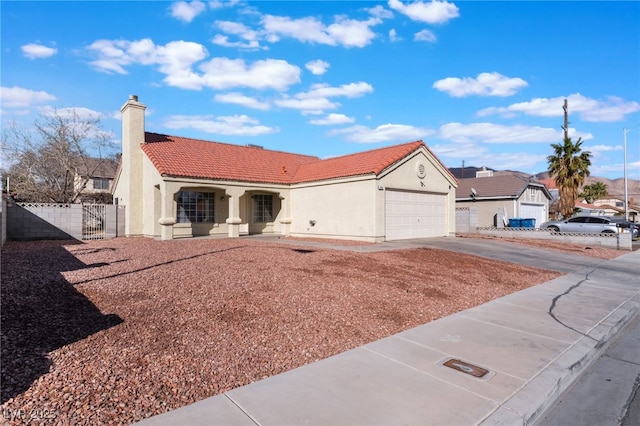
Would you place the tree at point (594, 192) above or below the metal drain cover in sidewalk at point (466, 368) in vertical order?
above

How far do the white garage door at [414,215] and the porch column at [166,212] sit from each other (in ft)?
34.6

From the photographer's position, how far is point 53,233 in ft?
57.9

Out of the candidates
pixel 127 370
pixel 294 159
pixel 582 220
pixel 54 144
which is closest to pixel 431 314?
pixel 127 370

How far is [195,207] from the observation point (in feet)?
67.0

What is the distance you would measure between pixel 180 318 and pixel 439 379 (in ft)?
12.7

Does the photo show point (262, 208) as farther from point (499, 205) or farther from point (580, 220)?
point (580, 220)

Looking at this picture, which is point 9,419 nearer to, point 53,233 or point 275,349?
point 275,349

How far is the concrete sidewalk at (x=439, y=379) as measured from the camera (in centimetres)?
346

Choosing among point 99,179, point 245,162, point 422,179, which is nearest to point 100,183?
point 99,179

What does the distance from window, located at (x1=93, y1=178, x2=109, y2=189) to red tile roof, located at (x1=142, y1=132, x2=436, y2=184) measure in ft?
94.7

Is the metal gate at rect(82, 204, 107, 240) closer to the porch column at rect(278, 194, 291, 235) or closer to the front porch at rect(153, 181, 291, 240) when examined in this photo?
the front porch at rect(153, 181, 291, 240)

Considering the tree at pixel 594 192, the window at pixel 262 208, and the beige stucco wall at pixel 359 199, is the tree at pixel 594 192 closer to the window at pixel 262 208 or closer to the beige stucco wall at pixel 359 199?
the beige stucco wall at pixel 359 199

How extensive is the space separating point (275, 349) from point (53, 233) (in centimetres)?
1763

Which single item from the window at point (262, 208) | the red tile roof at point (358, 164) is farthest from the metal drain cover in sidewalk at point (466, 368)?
the window at point (262, 208)
